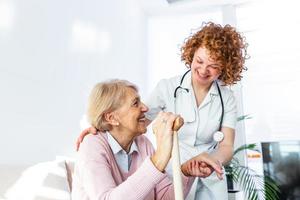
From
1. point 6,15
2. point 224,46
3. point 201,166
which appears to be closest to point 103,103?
point 201,166

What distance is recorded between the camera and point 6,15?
1571 mm

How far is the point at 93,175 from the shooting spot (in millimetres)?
894

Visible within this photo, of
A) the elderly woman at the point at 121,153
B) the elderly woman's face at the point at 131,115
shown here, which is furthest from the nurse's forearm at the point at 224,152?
the elderly woman's face at the point at 131,115

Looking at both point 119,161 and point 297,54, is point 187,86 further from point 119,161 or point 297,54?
point 297,54

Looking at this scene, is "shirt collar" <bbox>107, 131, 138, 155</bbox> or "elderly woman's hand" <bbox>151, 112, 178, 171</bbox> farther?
"shirt collar" <bbox>107, 131, 138, 155</bbox>

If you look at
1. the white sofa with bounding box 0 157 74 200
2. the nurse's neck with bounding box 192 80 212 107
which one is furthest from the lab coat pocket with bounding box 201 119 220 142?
the white sofa with bounding box 0 157 74 200

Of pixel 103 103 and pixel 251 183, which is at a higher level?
pixel 103 103

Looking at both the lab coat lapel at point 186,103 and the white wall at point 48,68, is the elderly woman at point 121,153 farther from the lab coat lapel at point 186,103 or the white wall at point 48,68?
the white wall at point 48,68

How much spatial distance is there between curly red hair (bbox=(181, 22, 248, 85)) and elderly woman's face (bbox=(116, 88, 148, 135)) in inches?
20.4

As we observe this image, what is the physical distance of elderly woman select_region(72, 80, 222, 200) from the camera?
0.79 m

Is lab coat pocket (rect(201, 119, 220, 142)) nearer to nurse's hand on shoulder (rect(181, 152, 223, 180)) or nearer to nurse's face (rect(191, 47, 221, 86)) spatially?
nurse's face (rect(191, 47, 221, 86))

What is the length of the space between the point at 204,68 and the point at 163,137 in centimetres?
81

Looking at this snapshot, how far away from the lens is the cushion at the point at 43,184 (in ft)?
4.42

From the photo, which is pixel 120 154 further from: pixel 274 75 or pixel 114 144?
pixel 274 75
